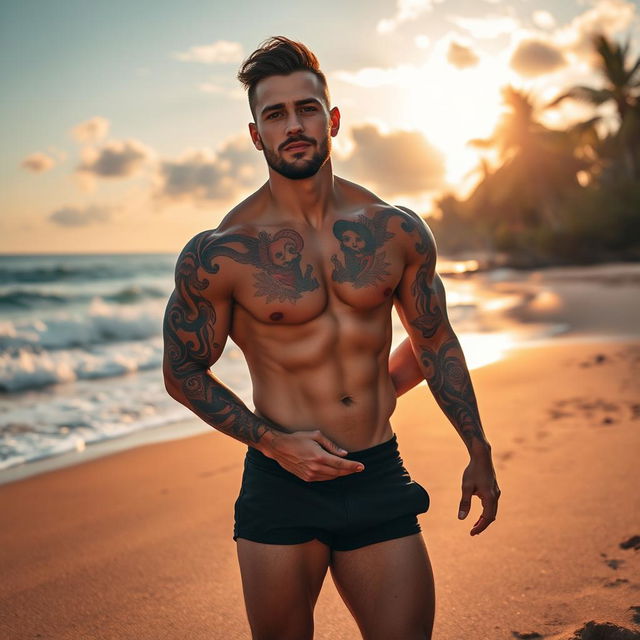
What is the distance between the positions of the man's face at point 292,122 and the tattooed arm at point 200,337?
0.36m

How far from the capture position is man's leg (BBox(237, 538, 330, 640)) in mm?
2131

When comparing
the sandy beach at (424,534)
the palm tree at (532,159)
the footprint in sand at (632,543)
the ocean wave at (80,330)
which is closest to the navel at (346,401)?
the sandy beach at (424,534)

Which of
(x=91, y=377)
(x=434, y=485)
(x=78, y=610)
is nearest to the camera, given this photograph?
Result: (x=78, y=610)

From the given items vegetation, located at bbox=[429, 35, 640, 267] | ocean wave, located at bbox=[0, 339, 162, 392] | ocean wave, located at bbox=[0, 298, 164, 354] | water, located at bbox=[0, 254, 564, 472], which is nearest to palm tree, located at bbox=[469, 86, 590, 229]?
vegetation, located at bbox=[429, 35, 640, 267]

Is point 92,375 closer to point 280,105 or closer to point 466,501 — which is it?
point 280,105

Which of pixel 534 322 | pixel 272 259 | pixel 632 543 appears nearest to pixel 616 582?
pixel 632 543

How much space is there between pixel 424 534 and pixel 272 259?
7.48ft

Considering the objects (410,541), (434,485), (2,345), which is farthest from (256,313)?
(2,345)

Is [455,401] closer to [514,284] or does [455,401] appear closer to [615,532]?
[615,532]

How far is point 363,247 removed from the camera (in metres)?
2.39

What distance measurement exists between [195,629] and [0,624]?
3.06ft

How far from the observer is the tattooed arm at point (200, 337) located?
2.27 meters

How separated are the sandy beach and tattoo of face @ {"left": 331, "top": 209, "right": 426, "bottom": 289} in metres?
1.59

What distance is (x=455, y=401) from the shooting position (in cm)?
249
